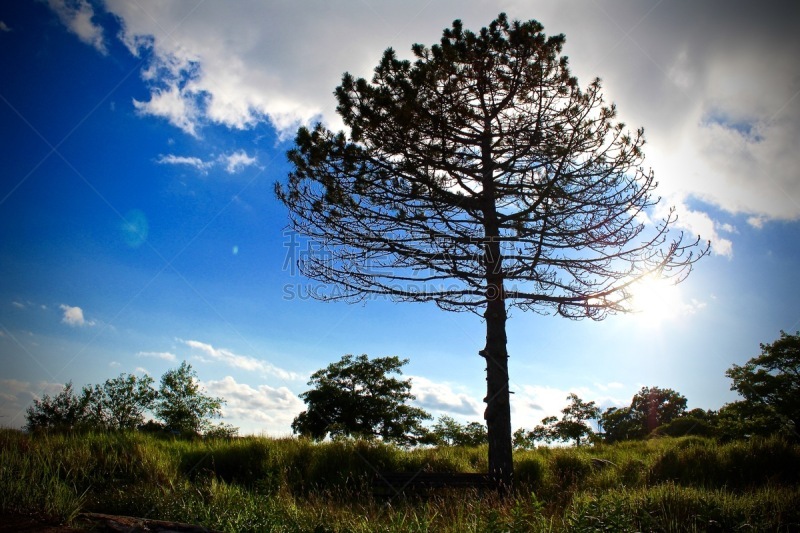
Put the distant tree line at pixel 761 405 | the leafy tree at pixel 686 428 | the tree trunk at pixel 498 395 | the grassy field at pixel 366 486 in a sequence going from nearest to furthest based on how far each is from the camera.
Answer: the grassy field at pixel 366 486 < the tree trunk at pixel 498 395 < the distant tree line at pixel 761 405 < the leafy tree at pixel 686 428

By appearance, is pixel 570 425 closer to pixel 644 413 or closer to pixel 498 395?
pixel 644 413

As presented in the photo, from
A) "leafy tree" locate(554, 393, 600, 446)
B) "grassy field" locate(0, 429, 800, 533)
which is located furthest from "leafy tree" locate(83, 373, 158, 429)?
"leafy tree" locate(554, 393, 600, 446)

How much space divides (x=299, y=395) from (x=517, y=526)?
2556 centimetres

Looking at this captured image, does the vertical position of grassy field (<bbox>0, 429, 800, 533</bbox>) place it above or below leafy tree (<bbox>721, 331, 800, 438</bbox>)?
below

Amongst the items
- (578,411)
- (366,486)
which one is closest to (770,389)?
(578,411)

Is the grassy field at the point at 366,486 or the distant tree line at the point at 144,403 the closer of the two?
the grassy field at the point at 366,486

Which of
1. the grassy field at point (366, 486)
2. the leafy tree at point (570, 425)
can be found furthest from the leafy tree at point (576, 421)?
the grassy field at point (366, 486)

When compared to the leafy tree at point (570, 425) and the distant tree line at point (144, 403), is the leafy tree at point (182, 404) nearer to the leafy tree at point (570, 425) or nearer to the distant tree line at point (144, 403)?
the distant tree line at point (144, 403)

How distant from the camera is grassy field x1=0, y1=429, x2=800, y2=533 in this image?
405cm

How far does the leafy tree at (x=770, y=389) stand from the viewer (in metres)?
16.0

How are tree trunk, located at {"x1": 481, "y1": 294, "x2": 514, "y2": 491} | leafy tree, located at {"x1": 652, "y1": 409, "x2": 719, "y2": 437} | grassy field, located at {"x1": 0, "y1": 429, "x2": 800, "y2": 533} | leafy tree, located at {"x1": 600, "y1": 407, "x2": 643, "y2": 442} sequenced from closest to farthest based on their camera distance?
grassy field, located at {"x1": 0, "y1": 429, "x2": 800, "y2": 533} → tree trunk, located at {"x1": 481, "y1": 294, "x2": 514, "y2": 491} → leafy tree, located at {"x1": 652, "y1": 409, "x2": 719, "y2": 437} → leafy tree, located at {"x1": 600, "y1": 407, "x2": 643, "y2": 442}

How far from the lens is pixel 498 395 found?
7785 millimetres

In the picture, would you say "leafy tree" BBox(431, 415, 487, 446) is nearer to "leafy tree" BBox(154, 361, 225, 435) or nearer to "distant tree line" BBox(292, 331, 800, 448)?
"distant tree line" BBox(292, 331, 800, 448)

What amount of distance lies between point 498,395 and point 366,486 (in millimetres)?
2905
